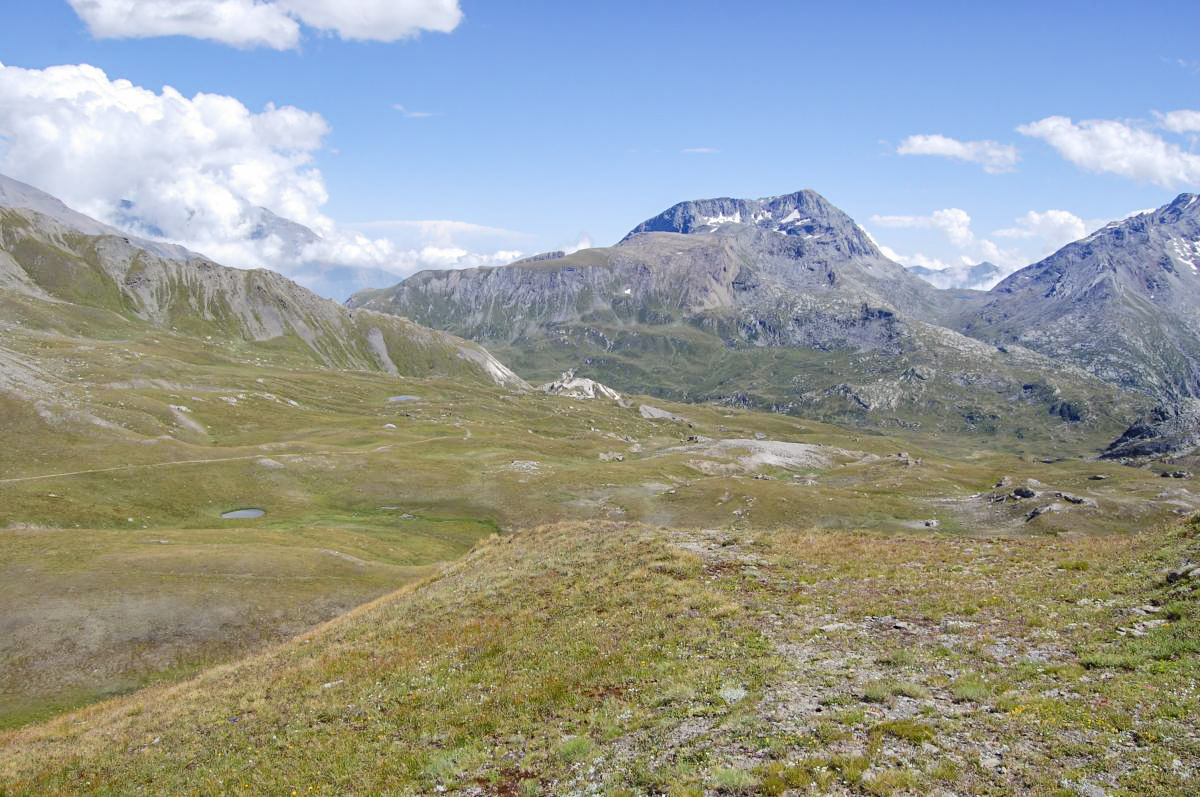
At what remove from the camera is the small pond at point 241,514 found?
93.0m

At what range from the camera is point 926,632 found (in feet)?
83.1

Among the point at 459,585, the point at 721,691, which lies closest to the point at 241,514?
the point at 459,585

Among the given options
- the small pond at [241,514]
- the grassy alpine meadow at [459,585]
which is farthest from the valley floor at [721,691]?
the small pond at [241,514]

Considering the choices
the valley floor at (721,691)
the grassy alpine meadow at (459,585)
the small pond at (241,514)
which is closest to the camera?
the valley floor at (721,691)

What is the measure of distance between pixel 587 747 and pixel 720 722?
394cm

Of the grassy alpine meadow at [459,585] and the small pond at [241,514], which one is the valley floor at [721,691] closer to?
the grassy alpine meadow at [459,585]

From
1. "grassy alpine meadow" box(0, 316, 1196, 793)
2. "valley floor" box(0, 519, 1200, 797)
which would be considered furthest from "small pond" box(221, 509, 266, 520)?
"valley floor" box(0, 519, 1200, 797)

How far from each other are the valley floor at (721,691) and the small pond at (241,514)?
61.8 metres

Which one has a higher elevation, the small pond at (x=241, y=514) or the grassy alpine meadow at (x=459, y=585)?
the grassy alpine meadow at (x=459, y=585)

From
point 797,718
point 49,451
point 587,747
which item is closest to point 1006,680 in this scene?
point 797,718

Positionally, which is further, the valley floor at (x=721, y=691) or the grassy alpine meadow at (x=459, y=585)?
the grassy alpine meadow at (x=459, y=585)

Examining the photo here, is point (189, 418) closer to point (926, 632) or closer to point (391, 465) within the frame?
point (391, 465)

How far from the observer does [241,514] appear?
3728 inches

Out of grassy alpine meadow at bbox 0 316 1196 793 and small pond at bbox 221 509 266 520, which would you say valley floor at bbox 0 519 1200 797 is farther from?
small pond at bbox 221 509 266 520
